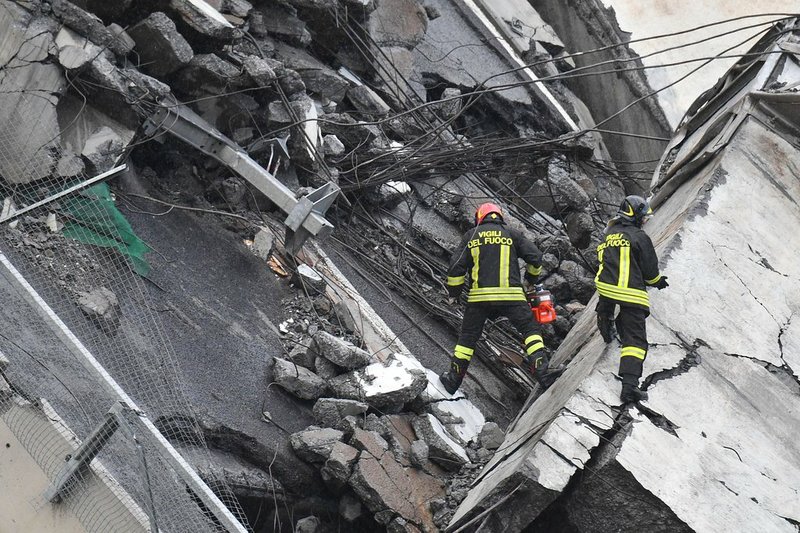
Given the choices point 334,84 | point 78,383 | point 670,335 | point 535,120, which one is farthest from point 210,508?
point 535,120

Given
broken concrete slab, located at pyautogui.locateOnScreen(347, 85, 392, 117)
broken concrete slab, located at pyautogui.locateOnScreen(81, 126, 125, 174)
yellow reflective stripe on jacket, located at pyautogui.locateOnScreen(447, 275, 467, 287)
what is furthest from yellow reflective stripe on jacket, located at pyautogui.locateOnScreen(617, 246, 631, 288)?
broken concrete slab, located at pyautogui.locateOnScreen(347, 85, 392, 117)

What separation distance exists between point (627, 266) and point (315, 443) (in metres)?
2.28

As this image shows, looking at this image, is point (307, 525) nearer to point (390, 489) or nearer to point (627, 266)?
point (390, 489)

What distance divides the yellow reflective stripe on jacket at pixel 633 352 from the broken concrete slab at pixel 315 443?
1.98 m

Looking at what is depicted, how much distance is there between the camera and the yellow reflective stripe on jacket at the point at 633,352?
17.2 ft

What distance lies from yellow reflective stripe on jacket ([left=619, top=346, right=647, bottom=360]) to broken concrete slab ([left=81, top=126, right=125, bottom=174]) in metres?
4.10

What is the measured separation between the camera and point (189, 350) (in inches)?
257

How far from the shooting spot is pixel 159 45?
24.7 ft

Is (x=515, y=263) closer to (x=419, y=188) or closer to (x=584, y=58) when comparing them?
(x=419, y=188)

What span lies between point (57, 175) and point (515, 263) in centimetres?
337

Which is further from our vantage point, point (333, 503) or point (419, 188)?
point (419, 188)

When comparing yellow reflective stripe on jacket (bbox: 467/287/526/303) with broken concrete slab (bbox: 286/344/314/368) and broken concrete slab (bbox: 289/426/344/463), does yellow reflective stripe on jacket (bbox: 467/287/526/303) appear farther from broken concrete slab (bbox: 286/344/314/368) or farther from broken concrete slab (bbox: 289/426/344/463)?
broken concrete slab (bbox: 289/426/344/463)

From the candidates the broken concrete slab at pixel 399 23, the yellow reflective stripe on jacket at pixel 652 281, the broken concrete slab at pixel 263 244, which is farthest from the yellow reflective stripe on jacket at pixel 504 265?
the broken concrete slab at pixel 399 23

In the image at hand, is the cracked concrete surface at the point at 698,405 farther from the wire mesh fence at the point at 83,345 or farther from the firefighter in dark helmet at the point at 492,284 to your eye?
the wire mesh fence at the point at 83,345
